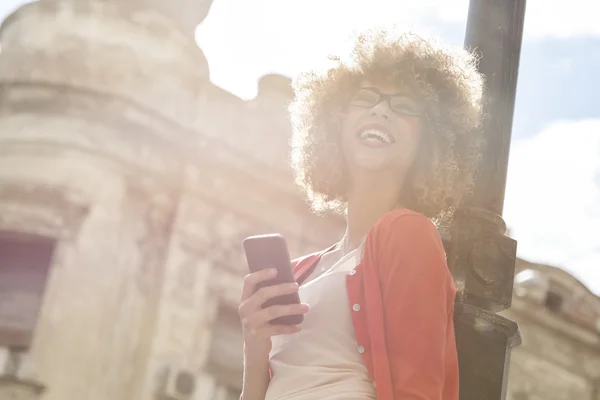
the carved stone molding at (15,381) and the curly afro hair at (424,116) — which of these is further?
the carved stone molding at (15,381)

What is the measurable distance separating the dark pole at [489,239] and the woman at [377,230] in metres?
0.06

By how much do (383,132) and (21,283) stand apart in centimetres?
660

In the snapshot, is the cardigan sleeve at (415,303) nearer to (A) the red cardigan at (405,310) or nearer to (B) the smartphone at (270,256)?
(A) the red cardigan at (405,310)

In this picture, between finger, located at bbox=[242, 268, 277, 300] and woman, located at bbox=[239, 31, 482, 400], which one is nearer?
woman, located at bbox=[239, 31, 482, 400]

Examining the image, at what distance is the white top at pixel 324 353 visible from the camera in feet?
6.22

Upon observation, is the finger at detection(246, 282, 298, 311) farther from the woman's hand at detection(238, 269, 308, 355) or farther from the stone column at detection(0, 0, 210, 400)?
the stone column at detection(0, 0, 210, 400)

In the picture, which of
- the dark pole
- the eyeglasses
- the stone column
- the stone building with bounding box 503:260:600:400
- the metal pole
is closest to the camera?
the dark pole

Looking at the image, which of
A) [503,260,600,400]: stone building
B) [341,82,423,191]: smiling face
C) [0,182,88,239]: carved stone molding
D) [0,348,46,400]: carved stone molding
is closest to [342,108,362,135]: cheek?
[341,82,423,191]: smiling face

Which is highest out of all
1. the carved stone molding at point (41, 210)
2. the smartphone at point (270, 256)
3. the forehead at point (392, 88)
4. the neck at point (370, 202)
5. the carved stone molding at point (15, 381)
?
the carved stone molding at point (41, 210)

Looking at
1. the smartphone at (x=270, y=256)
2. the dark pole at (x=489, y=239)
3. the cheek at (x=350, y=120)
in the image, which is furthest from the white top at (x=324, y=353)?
the cheek at (x=350, y=120)

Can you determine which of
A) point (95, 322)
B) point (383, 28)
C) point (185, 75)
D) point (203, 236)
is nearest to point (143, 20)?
point (185, 75)

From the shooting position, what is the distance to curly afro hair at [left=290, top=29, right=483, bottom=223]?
2273 millimetres

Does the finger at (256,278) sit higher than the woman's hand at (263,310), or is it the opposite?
the finger at (256,278)

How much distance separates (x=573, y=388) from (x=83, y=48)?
8.10 meters
